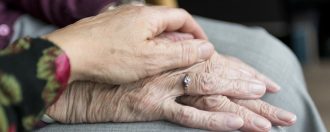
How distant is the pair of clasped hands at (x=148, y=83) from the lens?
0.79 meters

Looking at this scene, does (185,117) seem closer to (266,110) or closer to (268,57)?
(266,110)

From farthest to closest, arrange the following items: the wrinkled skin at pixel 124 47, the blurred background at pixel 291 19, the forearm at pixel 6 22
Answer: the blurred background at pixel 291 19, the forearm at pixel 6 22, the wrinkled skin at pixel 124 47

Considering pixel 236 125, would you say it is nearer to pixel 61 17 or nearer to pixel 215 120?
pixel 215 120

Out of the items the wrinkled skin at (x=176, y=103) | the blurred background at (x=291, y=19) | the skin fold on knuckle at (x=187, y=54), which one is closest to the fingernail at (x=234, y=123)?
the wrinkled skin at (x=176, y=103)

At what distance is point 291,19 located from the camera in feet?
7.09

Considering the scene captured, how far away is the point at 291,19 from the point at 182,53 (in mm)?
1421

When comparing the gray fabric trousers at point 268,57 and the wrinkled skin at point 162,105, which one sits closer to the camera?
the wrinkled skin at point 162,105

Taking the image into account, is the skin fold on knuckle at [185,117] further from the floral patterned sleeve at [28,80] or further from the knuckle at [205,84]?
the floral patterned sleeve at [28,80]

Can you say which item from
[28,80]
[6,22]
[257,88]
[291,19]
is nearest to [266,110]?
[257,88]

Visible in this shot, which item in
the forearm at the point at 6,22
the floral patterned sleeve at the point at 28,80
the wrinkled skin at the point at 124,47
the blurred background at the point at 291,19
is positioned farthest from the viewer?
the blurred background at the point at 291,19

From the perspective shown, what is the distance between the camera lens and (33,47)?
70 centimetres

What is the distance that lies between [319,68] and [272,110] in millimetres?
1382

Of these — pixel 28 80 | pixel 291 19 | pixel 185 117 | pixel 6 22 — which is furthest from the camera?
pixel 291 19

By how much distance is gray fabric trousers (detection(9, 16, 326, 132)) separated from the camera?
3.20 feet
